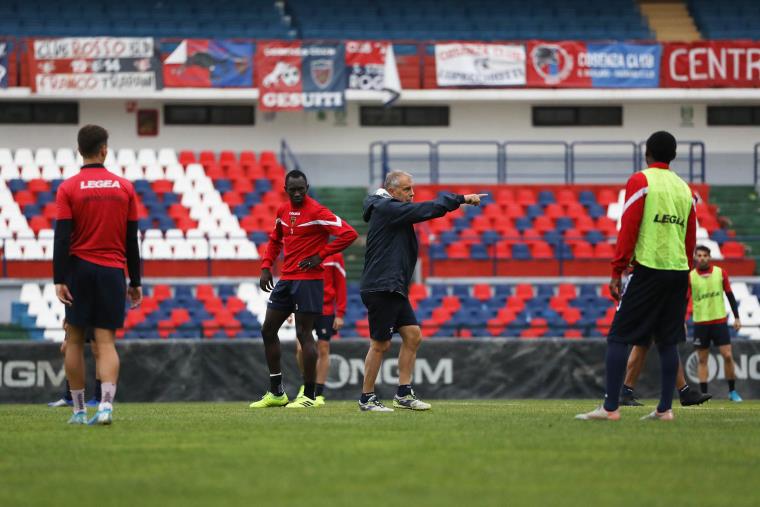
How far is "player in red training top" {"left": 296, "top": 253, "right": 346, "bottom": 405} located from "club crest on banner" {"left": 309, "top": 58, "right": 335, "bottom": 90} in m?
15.8

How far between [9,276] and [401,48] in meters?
10.7

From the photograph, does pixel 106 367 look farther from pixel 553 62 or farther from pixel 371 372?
pixel 553 62

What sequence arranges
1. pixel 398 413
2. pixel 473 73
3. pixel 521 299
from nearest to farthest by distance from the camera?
pixel 398 413 → pixel 521 299 → pixel 473 73

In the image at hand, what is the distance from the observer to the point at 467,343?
69.3 feet

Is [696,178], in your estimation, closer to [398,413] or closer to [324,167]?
[324,167]

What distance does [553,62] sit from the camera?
1293 inches

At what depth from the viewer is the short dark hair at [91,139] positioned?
34.8ft

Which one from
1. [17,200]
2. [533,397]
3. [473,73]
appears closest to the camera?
[533,397]

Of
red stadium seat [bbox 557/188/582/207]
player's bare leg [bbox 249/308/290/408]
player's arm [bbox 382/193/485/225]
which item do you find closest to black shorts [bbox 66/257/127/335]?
player's arm [bbox 382/193/485/225]

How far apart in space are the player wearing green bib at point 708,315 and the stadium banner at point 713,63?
46.8ft

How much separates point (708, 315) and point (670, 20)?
753 inches

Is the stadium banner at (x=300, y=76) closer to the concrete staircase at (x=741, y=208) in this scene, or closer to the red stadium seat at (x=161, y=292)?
the red stadium seat at (x=161, y=292)

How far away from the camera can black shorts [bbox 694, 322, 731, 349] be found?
1967cm

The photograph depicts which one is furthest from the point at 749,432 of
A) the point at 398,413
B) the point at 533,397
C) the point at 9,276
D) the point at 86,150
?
the point at 9,276
